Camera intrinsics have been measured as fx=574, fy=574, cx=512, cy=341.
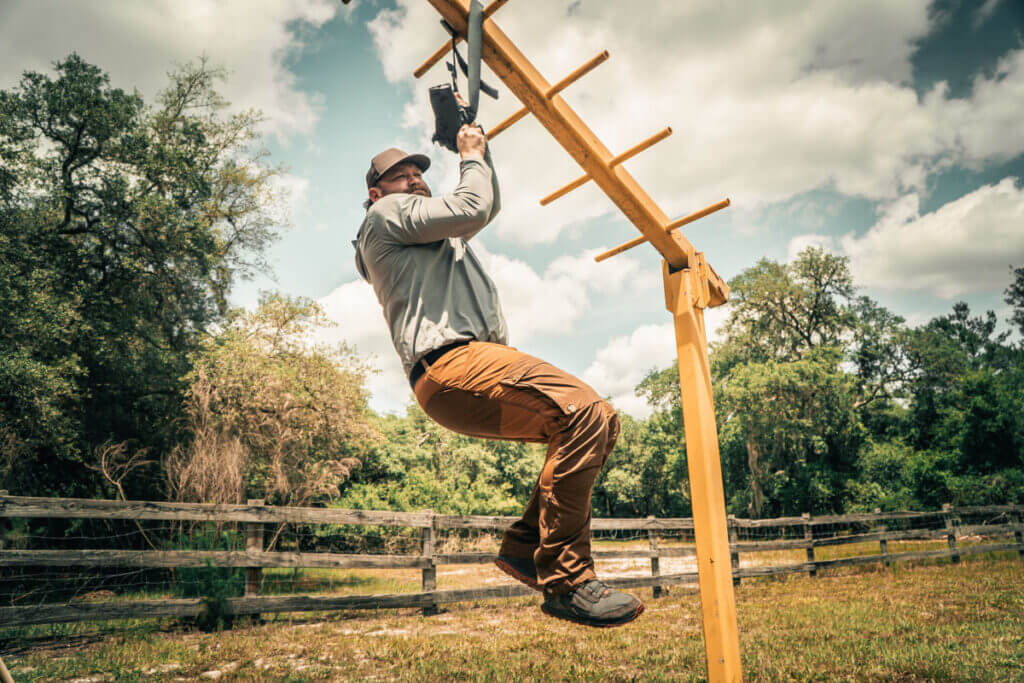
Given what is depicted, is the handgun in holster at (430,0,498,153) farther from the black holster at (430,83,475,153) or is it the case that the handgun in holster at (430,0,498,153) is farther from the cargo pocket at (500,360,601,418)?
the cargo pocket at (500,360,601,418)

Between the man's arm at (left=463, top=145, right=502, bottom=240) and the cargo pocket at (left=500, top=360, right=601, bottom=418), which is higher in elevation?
the man's arm at (left=463, top=145, right=502, bottom=240)

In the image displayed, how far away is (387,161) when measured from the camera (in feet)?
8.14

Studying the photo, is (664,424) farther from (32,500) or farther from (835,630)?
(32,500)

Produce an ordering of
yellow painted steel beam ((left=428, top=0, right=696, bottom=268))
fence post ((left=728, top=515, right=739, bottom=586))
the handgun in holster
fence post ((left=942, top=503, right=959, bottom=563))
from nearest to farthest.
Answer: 1. the handgun in holster
2. yellow painted steel beam ((left=428, top=0, right=696, bottom=268))
3. fence post ((left=728, top=515, right=739, bottom=586))
4. fence post ((left=942, top=503, right=959, bottom=563))

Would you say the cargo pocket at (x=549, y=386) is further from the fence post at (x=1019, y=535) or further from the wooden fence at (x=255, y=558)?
the fence post at (x=1019, y=535)

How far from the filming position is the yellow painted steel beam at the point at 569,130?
103 inches

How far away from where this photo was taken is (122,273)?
41.6 feet

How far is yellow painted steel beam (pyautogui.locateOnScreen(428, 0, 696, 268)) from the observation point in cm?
262

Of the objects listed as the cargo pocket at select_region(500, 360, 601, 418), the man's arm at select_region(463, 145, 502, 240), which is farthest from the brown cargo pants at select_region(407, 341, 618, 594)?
the man's arm at select_region(463, 145, 502, 240)

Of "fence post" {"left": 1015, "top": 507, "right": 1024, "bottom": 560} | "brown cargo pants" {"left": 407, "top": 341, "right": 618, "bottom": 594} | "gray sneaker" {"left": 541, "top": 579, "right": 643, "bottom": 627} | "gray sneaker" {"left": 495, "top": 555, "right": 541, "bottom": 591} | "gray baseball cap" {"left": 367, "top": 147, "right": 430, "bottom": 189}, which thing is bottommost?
"fence post" {"left": 1015, "top": 507, "right": 1024, "bottom": 560}

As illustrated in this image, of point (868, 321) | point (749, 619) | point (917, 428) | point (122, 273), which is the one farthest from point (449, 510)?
point (868, 321)

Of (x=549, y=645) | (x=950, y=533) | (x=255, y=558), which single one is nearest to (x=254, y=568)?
(x=255, y=558)

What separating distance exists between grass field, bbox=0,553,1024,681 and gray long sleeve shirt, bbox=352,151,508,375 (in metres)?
3.23

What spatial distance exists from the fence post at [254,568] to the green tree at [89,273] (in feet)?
20.1
